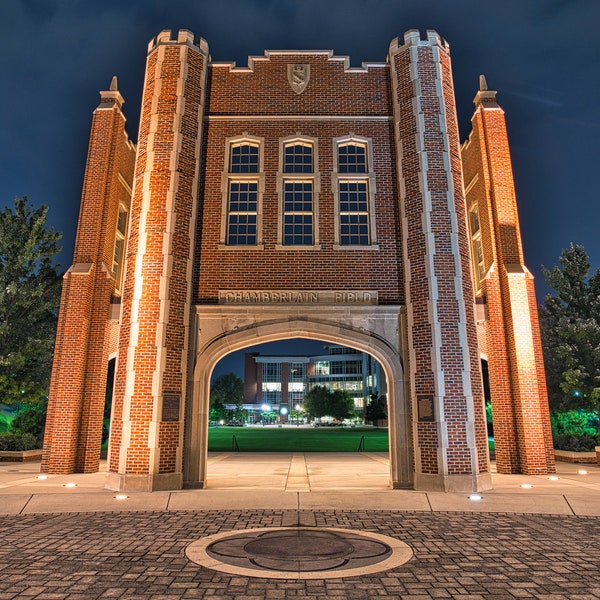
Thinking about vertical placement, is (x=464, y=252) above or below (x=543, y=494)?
above

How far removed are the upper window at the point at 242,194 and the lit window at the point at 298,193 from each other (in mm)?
706

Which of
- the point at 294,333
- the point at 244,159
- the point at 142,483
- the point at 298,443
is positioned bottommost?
the point at 298,443

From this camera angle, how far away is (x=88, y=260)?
1568cm

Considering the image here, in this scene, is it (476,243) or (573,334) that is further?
(573,334)

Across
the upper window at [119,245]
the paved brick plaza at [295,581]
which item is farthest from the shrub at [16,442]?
the paved brick plaza at [295,581]

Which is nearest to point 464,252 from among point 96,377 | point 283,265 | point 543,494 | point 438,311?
point 438,311

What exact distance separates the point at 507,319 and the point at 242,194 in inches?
371

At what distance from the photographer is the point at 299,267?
13055mm

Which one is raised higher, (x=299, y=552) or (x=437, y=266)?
(x=437, y=266)

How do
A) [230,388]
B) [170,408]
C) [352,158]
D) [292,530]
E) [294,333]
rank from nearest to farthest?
[292,530], [170,408], [294,333], [352,158], [230,388]

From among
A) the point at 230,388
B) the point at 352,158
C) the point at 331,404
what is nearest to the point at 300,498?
the point at 352,158

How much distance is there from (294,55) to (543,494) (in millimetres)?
14002

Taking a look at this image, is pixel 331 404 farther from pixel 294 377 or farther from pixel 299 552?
pixel 299 552

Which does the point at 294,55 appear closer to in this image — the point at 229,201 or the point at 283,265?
the point at 229,201
